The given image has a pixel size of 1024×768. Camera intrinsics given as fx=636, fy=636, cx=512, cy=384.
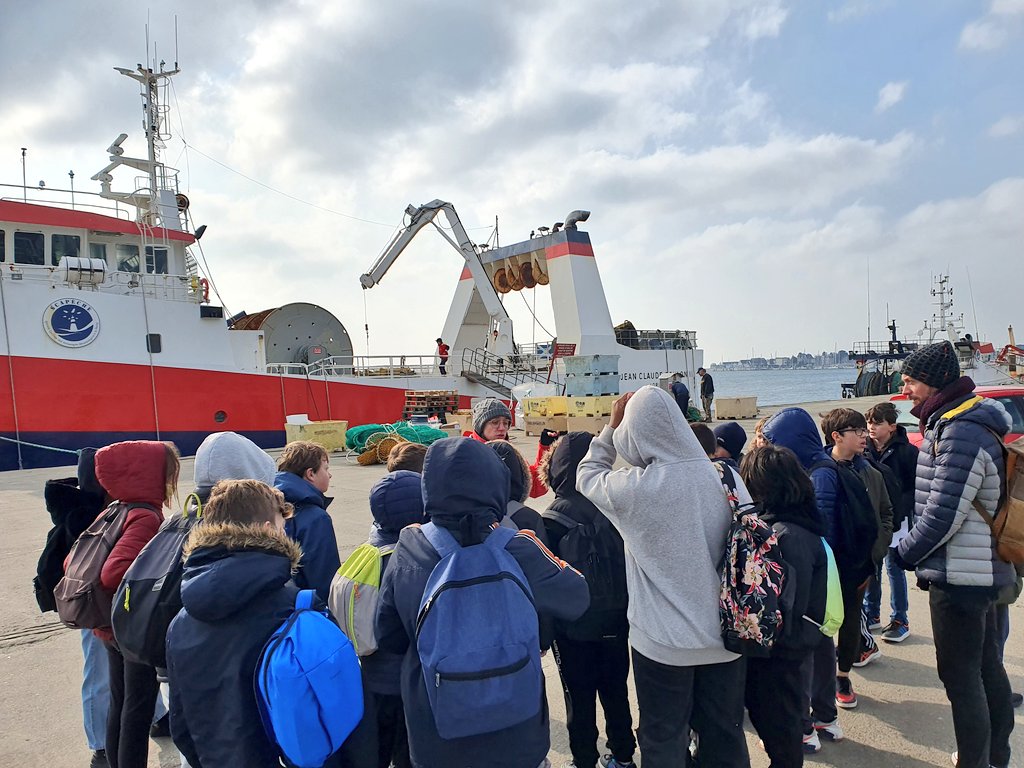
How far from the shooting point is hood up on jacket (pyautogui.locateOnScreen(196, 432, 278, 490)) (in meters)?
2.50

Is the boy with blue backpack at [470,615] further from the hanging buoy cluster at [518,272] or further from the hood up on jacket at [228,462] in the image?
the hanging buoy cluster at [518,272]

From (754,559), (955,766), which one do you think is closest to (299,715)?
(754,559)

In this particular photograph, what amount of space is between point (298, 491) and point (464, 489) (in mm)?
1129

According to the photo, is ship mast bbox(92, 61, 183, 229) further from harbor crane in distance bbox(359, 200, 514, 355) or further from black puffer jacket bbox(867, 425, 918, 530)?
black puffer jacket bbox(867, 425, 918, 530)

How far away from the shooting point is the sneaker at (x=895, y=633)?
12.2 ft

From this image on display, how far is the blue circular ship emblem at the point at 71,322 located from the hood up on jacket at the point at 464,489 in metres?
13.2

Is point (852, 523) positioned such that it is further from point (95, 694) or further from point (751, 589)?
point (95, 694)

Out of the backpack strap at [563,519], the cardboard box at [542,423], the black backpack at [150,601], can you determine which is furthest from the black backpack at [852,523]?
the cardboard box at [542,423]

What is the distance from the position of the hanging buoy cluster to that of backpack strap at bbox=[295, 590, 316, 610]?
18.6 m

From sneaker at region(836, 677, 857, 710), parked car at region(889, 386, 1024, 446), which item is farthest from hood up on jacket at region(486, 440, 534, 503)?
parked car at region(889, 386, 1024, 446)

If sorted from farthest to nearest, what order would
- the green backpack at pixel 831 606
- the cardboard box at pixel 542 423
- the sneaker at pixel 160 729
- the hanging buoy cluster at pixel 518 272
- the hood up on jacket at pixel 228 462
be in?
the hanging buoy cluster at pixel 518 272 < the cardboard box at pixel 542 423 < the sneaker at pixel 160 729 < the hood up on jacket at pixel 228 462 < the green backpack at pixel 831 606

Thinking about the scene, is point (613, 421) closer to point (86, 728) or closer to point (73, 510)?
point (73, 510)

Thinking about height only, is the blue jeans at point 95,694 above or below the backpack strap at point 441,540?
below

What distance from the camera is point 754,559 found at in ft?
6.73
